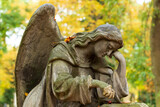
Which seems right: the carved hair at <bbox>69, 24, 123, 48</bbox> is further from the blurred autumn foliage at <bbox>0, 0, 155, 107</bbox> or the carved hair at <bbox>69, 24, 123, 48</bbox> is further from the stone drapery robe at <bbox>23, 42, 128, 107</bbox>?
the blurred autumn foliage at <bbox>0, 0, 155, 107</bbox>

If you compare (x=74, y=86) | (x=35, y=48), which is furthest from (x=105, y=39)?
(x=35, y=48)

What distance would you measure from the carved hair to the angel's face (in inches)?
2.1

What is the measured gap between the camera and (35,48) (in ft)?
11.0

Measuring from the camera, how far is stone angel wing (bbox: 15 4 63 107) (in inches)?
125

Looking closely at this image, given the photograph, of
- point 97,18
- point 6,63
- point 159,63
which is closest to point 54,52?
point 159,63

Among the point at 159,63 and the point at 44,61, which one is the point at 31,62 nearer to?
the point at 44,61

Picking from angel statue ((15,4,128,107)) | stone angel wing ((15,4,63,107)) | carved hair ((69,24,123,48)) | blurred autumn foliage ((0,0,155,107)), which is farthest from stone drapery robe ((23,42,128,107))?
blurred autumn foliage ((0,0,155,107))

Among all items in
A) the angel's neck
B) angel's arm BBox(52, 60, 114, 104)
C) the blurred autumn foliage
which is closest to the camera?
angel's arm BBox(52, 60, 114, 104)

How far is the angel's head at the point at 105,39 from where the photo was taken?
2879mm

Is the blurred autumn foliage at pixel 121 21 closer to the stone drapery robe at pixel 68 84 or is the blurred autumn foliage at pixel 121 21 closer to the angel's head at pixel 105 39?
the stone drapery robe at pixel 68 84

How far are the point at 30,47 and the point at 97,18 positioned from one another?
22.3 ft

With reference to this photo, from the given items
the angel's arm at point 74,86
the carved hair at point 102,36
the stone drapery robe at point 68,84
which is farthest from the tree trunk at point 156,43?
the angel's arm at point 74,86

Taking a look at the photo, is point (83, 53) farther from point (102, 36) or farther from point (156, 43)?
point (156, 43)

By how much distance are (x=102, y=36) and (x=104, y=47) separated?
14cm
